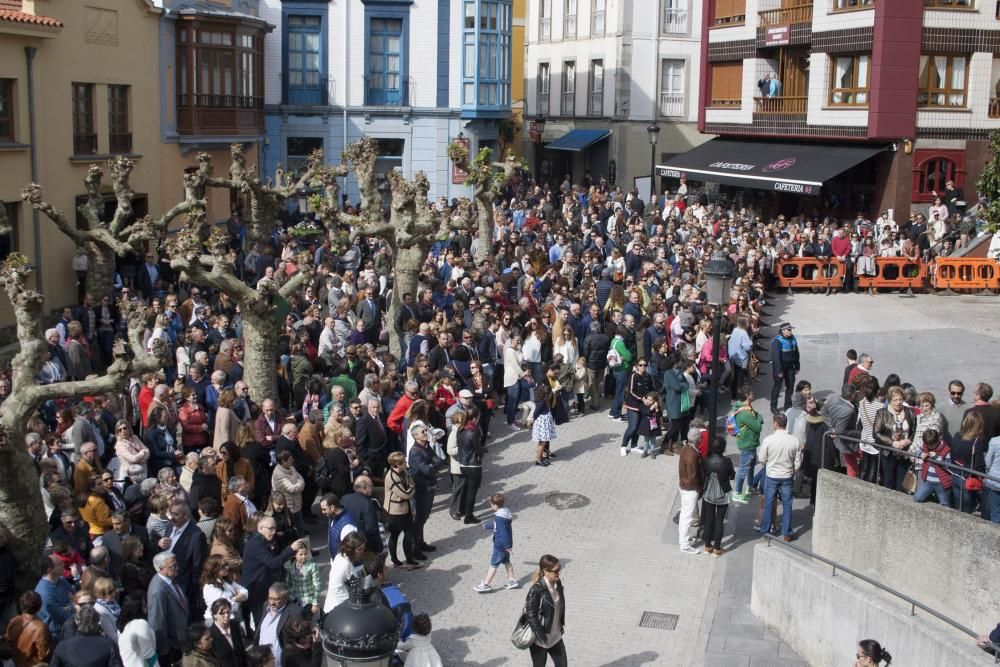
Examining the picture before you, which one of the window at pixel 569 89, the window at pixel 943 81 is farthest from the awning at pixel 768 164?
the window at pixel 569 89

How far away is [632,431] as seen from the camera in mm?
17703

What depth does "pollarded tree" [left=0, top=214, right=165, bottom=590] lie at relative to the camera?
10102 mm

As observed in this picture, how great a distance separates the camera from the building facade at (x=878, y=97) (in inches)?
1266

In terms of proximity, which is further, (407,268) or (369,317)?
(407,268)

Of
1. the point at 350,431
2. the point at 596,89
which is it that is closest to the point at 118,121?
the point at 350,431

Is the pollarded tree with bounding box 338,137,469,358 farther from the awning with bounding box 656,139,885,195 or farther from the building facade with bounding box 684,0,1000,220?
the building facade with bounding box 684,0,1000,220

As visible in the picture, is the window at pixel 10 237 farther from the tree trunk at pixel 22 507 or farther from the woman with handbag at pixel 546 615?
the woman with handbag at pixel 546 615

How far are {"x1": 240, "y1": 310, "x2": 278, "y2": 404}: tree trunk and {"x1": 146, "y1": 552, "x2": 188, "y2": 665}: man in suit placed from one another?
5951 millimetres

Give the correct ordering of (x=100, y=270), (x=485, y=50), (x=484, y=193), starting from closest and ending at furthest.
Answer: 1. (x=100, y=270)
2. (x=484, y=193)
3. (x=485, y=50)

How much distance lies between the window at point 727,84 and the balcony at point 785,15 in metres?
1.88

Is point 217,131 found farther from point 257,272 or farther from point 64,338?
point 64,338

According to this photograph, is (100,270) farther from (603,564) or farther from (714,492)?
(714,492)

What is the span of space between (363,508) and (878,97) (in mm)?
24996

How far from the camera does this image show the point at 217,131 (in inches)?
1228
